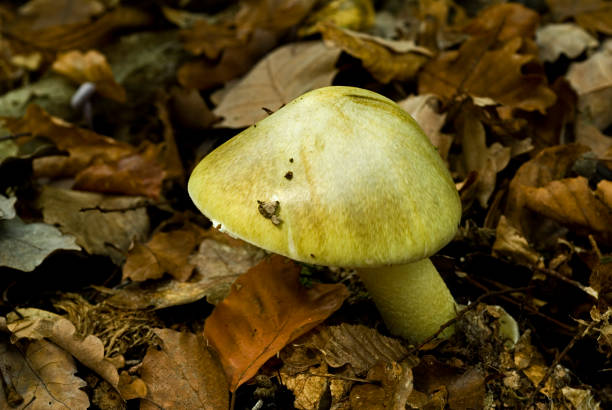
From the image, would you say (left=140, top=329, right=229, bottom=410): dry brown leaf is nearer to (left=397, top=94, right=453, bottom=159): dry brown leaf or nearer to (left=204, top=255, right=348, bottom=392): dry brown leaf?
(left=204, top=255, right=348, bottom=392): dry brown leaf

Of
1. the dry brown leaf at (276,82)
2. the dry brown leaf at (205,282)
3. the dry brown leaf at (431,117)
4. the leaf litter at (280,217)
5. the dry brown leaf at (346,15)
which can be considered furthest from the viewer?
the dry brown leaf at (346,15)

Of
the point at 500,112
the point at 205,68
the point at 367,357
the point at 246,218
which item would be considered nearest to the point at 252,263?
the point at 367,357

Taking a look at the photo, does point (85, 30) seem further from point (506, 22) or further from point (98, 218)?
point (506, 22)

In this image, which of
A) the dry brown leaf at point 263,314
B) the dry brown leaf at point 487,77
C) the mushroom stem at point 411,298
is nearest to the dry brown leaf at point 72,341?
the dry brown leaf at point 263,314

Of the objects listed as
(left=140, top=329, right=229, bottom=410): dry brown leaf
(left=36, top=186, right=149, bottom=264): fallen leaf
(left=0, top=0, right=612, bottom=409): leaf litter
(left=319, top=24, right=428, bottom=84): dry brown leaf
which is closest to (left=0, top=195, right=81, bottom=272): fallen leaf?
(left=0, top=0, right=612, bottom=409): leaf litter

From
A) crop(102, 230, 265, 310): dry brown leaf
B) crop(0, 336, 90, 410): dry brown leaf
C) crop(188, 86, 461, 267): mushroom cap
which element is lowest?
crop(102, 230, 265, 310): dry brown leaf

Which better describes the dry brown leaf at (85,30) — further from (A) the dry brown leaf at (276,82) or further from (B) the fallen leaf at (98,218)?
(B) the fallen leaf at (98,218)

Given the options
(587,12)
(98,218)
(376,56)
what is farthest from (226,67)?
(587,12)
